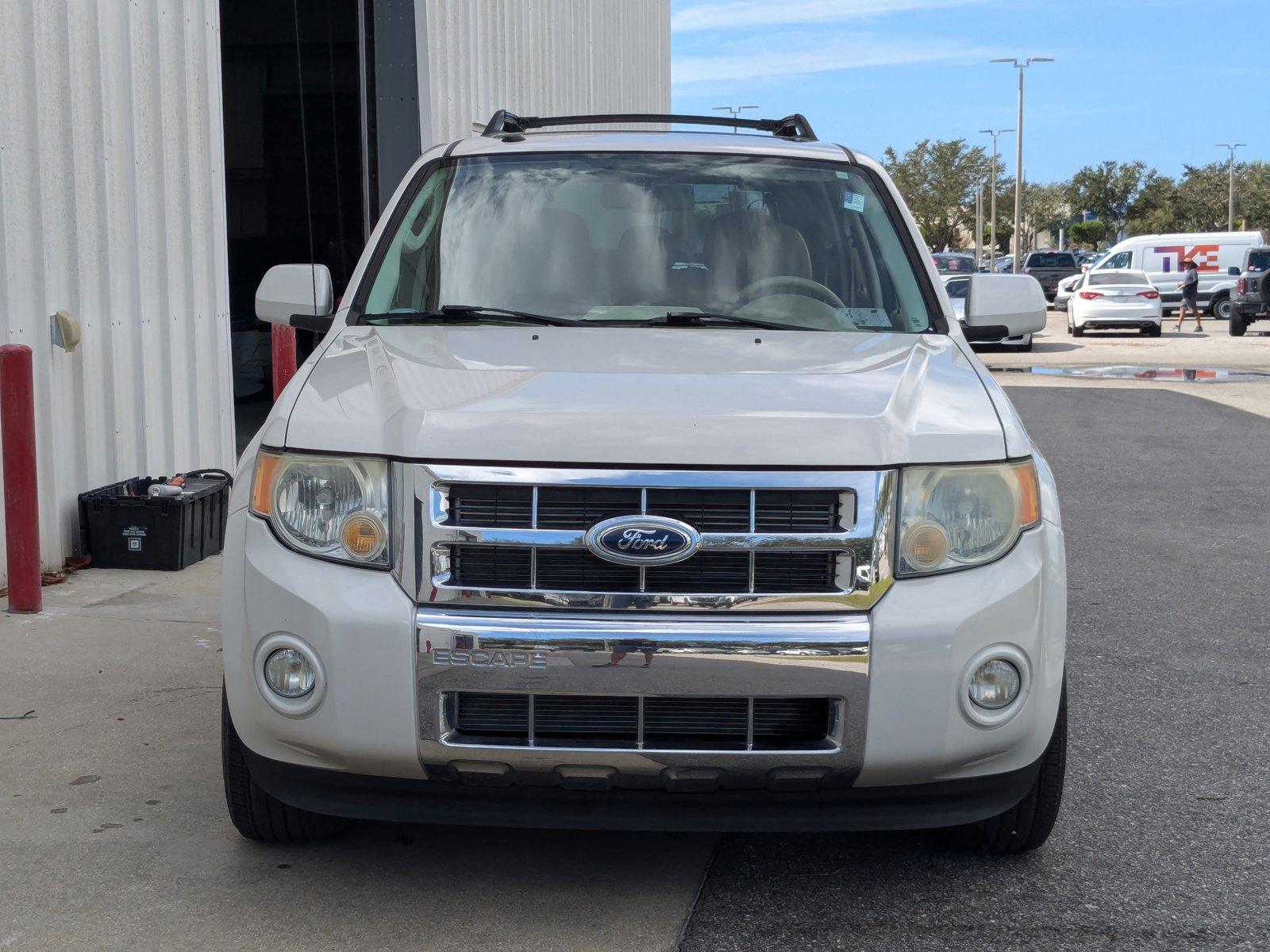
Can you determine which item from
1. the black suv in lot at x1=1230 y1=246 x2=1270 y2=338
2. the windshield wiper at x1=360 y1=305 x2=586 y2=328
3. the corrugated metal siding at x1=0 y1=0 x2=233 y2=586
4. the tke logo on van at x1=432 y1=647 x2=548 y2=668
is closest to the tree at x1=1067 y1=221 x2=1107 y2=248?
the black suv in lot at x1=1230 y1=246 x2=1270 y2=338

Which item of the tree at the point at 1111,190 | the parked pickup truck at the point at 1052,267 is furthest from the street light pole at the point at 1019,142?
the tree at the point at 1111,190

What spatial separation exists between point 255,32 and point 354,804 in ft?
62.1

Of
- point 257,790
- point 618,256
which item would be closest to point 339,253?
point 618,256

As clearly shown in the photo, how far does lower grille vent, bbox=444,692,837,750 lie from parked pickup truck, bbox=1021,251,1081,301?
49941 millimetres

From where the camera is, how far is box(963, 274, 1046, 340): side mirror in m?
4.55

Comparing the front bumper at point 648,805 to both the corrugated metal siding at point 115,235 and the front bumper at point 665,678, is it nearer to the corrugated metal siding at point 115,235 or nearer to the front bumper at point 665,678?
the front bumper at point 665,678

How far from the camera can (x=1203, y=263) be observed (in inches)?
1512

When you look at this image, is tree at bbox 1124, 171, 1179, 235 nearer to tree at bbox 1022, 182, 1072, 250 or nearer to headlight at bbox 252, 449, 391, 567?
tree at bbox 1022, 182, 1072, 250

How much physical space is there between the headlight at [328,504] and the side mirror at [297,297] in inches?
52.5

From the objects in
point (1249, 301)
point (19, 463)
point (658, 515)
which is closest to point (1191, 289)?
point (1249, 301)

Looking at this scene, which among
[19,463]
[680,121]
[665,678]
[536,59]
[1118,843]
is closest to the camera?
[665,678]

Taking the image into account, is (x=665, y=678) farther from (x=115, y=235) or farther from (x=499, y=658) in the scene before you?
(x=115, y=235)

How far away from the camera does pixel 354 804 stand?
3.16 meters

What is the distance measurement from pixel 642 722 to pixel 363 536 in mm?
716
